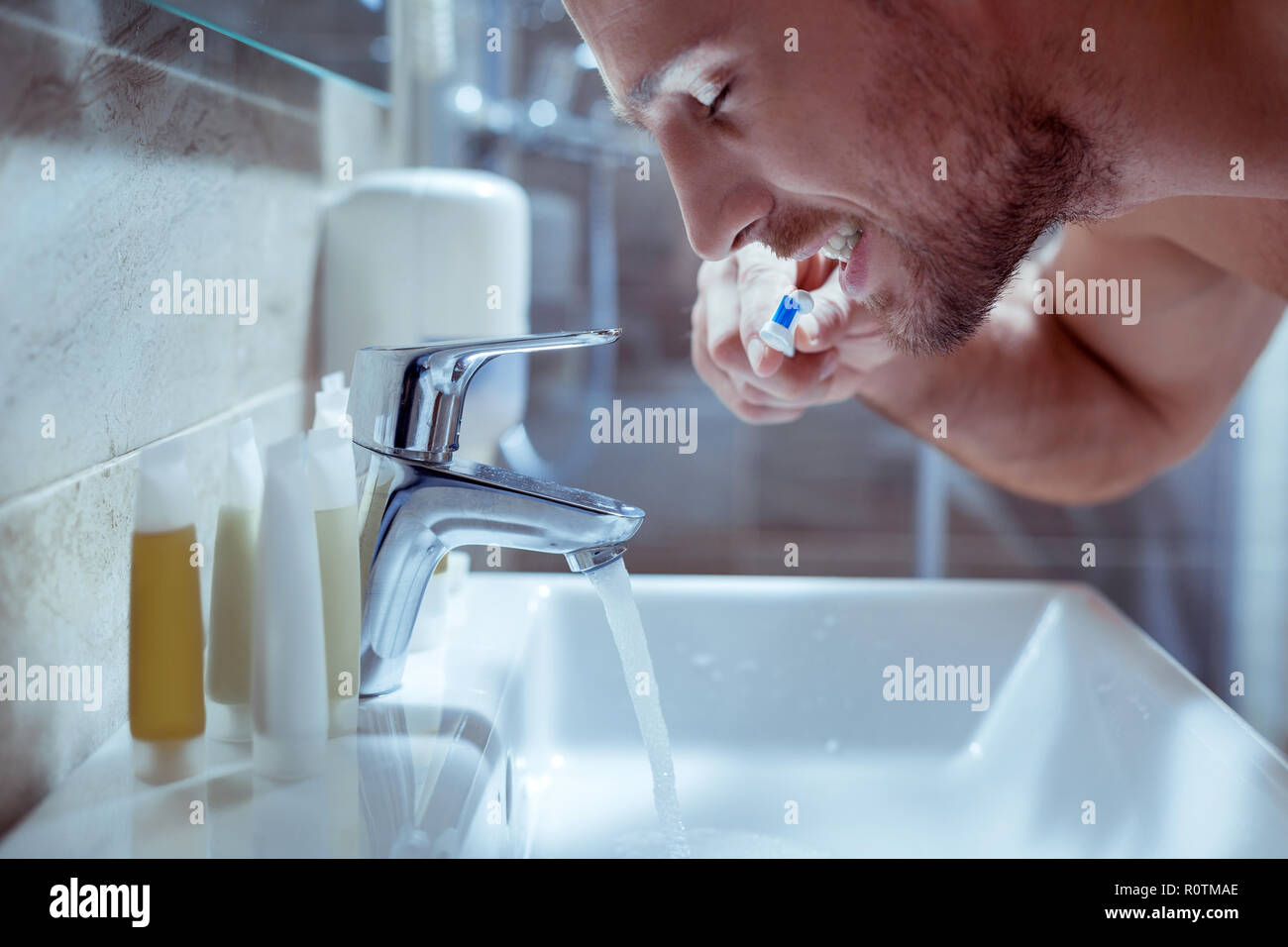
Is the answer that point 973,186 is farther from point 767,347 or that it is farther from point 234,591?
point 234,591

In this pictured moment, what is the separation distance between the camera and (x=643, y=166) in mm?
1400

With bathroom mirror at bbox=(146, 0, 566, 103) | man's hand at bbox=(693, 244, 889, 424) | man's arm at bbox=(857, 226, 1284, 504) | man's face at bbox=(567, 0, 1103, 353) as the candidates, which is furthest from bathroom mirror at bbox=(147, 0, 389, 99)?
man's arm at bbox=(857, 226, 1284, 504)

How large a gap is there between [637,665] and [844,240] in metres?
0.27

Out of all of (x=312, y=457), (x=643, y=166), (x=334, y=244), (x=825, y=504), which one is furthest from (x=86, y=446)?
(x=825, y=504)

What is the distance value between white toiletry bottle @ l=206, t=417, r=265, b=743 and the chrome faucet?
51 millimetres

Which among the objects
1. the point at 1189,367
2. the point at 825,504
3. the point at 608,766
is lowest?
the point at 608,766

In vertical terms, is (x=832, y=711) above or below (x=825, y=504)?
below

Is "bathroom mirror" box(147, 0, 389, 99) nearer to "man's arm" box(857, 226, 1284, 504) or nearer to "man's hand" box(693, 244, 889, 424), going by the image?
"man's hand" box(693, 244, 889, 424)

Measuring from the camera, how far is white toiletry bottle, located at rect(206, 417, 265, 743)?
1.38 feet

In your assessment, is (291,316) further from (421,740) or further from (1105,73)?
(1105,73)

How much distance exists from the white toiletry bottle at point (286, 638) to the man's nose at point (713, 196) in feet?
0.79
